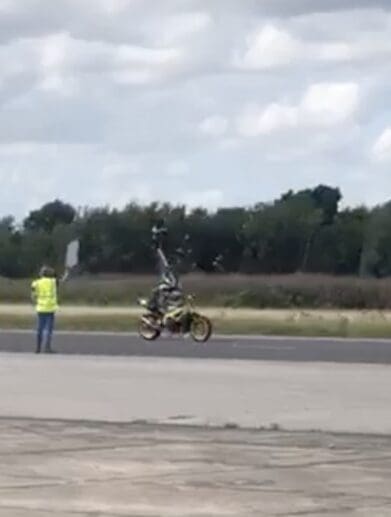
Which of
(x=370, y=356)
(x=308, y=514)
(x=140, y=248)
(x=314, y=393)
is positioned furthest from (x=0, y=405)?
(x=140, y=248)

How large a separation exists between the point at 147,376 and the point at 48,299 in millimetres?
7950

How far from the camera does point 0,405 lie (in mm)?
20750

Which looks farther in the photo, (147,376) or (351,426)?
(147,376)

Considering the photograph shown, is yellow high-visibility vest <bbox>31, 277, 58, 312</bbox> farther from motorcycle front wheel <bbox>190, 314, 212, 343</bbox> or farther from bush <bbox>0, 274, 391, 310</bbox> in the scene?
bush <bbox>0, 274, 391, 310</bbox>

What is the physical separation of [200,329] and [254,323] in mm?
8398

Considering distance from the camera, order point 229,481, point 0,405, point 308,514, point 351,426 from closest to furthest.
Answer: point 308,514 → point 229,481 → point 351,426 → point 0,405

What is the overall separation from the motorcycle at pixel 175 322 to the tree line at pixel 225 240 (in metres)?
48.9

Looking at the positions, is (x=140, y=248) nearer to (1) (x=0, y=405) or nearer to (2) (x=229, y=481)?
(1) (x=0, y=405)

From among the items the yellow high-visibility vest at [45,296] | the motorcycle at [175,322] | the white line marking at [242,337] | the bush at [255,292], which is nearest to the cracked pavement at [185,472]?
the yellow high-visibility vest at [45,296]

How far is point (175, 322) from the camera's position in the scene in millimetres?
39219

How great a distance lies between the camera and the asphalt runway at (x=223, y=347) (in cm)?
3127

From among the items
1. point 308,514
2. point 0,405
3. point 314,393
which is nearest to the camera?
point 308,514

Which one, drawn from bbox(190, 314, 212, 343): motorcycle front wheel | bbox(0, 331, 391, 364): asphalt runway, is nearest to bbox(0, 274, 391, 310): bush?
bbox(0, 331, 391, 364): asphalt runway

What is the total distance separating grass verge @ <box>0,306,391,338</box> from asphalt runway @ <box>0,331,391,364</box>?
282 cm
